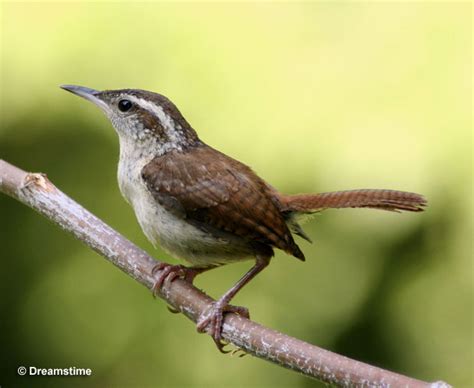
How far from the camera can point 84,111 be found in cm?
461

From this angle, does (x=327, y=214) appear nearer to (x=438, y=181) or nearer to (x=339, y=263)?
(x=339, y=263)

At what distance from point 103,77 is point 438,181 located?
1793mm

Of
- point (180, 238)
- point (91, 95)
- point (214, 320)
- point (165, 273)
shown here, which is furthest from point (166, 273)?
point (91, 95)

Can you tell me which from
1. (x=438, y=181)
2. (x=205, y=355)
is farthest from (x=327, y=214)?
(x=205, y=355)

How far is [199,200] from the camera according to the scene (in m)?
3.16

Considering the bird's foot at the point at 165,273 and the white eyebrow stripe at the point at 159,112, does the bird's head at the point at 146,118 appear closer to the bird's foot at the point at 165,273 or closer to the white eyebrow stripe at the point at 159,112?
the white eyebrow stripe at the point at 159,112

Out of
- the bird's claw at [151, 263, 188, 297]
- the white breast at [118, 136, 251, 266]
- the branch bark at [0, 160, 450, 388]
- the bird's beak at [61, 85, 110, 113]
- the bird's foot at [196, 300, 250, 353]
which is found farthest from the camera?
the bird's beak at [61, 85, 110, 113]

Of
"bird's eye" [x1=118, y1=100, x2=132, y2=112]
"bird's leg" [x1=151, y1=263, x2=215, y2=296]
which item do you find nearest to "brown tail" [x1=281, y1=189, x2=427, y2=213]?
"bird's leg" [x1=151, y1=263, x2=215, y2=296]

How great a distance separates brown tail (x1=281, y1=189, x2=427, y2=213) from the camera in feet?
10.2

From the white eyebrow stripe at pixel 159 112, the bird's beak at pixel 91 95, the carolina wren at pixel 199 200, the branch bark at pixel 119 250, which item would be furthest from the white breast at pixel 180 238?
the bird's beak at pixel 91 95

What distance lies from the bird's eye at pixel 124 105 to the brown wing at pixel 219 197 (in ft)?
0.86

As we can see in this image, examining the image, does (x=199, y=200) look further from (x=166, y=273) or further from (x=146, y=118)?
(x=146, y=118)

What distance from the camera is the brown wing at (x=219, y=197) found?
311cm

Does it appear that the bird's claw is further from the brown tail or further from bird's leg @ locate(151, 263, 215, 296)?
the brown tail
